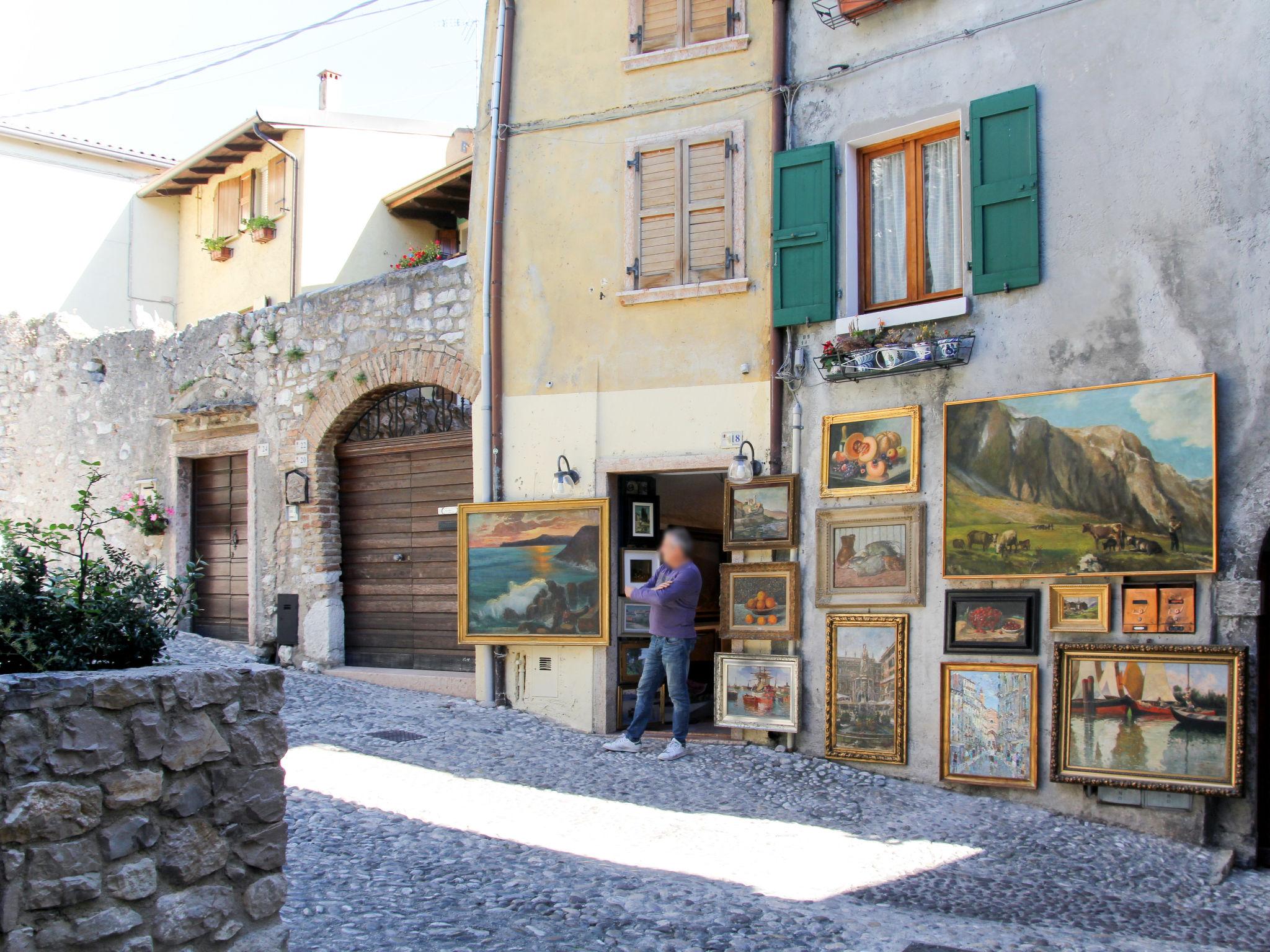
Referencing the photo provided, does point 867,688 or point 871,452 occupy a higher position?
point 871,452

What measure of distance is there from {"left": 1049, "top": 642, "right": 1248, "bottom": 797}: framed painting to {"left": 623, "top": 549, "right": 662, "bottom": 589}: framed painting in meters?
3.55

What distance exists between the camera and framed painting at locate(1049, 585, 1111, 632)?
7.38m

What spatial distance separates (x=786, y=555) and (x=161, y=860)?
18.7 feet

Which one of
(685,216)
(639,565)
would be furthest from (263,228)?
(639,565)

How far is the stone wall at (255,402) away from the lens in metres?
11.0

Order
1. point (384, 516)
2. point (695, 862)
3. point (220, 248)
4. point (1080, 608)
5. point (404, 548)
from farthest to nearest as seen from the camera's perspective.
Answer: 1. point (220, 248)
2. point (384, 516)
3. point (404, 548)
4. point (1080, 608)
5. point (695, 862)

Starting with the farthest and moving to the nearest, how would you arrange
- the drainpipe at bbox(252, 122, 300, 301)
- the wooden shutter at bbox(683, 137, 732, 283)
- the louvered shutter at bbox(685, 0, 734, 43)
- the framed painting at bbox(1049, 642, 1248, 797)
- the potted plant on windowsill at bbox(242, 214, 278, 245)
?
the potted plant on windowsill at bbox(242, 214, 278, 245), the drainpipe at bbox(252, 122, 300, 301), the louvered shutter at bbox(685, 0, 734, 43), the wooden shutter at bbox(683, 137, 732, 283), the framed painting at bbox(1049, 642, 1248, 797)

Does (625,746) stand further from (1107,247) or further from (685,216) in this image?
(1107,247)

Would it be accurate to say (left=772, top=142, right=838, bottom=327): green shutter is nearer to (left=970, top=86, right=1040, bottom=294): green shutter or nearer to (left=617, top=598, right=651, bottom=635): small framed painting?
(left=970, top=86, right=1040, bottom=294): green shutter

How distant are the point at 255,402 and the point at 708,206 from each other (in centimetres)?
539

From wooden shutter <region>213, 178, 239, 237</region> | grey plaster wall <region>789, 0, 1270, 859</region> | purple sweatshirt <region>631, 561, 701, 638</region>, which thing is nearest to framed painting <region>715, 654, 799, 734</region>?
grey plaster wall <region>789, 0, 1270, 859</region>

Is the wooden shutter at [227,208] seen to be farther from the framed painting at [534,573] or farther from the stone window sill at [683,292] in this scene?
the stone window sill at [683,292]

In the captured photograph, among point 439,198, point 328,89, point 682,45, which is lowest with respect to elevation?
point 682,45

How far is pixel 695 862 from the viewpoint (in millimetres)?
6090
